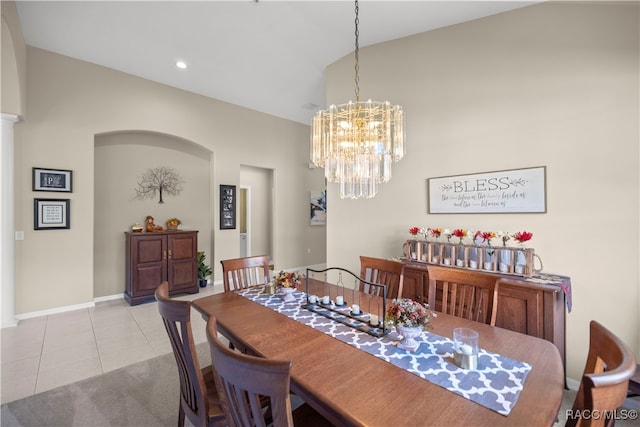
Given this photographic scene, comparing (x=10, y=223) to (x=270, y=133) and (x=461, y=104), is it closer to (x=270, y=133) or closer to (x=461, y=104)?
(x=270, y=133)

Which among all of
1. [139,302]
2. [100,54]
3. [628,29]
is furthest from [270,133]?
[628,29]

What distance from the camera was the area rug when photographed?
1.99 meters

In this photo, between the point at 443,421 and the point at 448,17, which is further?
→ the point at 448,17

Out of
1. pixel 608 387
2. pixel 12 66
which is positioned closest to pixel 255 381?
pixel 608 387

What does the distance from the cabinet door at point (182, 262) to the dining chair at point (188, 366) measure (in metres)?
3.56

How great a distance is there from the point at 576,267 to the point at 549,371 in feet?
5.92

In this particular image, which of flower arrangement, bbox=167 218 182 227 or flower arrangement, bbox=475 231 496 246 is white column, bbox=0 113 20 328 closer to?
flower arrangement, bbox=167 218 182 227

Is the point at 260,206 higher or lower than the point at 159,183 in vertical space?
lower

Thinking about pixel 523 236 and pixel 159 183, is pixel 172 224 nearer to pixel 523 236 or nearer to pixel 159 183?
pixel 159 183

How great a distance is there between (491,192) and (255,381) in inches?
115

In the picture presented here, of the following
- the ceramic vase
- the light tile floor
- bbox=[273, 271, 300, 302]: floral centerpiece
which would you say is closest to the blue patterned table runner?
the ceramic vase

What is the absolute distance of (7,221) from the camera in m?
3.47

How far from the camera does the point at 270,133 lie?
21.0ft

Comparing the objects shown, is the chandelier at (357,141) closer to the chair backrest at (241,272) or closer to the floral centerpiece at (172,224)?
the chair backrest at (241,272)
